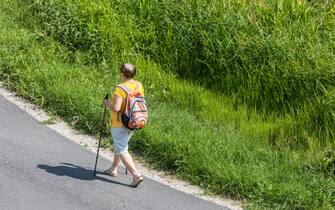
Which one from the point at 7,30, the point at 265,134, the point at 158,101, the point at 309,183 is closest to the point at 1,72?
the point at 7,30

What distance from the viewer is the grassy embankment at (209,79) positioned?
7773 millimetres

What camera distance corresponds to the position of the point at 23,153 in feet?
26.5

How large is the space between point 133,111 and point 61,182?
1164 millimetres

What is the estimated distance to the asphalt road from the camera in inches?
275

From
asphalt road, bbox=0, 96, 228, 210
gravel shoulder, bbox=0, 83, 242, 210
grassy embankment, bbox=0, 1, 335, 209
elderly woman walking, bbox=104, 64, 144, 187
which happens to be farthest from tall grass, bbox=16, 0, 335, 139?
elderly woman walking, bbox=104, 64, 144, 187

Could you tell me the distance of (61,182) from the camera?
292 inches

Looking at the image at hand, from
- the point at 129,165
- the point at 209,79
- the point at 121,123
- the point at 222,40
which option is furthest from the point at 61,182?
the point at 222,40

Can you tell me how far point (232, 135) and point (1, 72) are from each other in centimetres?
386

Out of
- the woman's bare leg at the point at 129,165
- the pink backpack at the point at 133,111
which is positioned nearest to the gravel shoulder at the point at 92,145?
the woman's bare leg at the point at 129,165

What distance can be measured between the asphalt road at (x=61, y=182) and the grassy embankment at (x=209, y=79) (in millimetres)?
538

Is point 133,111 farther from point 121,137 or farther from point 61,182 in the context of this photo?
point 61,182

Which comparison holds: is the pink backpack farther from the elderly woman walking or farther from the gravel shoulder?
the gravel shoulder

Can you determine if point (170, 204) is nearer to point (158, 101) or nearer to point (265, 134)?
point (265, 134)

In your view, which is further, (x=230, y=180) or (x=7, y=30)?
(x=7, y=30)
